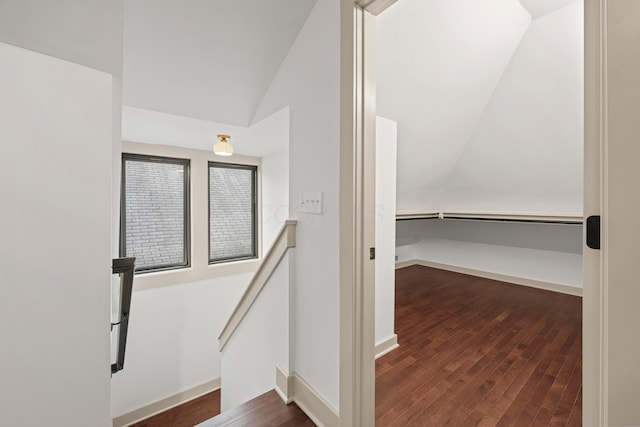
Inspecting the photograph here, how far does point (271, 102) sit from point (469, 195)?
285 cm

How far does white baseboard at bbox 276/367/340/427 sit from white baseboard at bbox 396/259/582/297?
10.1 ft

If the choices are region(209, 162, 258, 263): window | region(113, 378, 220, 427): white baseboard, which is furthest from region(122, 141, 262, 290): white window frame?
region(113, 378, 220, 427): white baseboard

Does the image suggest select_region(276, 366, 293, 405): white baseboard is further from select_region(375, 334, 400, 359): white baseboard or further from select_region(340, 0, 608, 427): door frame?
select_region(375, 334, 400, 359): white baseboard

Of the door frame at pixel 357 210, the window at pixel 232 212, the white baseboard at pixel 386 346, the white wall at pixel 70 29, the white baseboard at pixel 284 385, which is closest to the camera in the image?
the white wall at pixel 70 29

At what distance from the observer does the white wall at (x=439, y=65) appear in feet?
5.53

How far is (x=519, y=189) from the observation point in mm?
3102

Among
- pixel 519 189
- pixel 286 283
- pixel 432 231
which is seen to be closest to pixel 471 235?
pixel 432 231

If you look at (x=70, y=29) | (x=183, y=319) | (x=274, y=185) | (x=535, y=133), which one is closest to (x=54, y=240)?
(x=70, y=29)

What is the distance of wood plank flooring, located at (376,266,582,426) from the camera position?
141 centimetres

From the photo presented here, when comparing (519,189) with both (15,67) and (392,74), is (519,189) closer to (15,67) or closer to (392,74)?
(392,74)

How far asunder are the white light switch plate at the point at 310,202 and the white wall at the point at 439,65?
1.02 metres

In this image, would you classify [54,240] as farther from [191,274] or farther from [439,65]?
[191,274]

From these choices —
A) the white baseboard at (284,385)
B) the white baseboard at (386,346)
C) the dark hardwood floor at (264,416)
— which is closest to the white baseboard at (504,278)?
the white baseboard at (386,346)

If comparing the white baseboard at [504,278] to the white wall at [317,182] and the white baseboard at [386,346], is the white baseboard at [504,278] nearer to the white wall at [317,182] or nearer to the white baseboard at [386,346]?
the white baseboard at [386,346]
